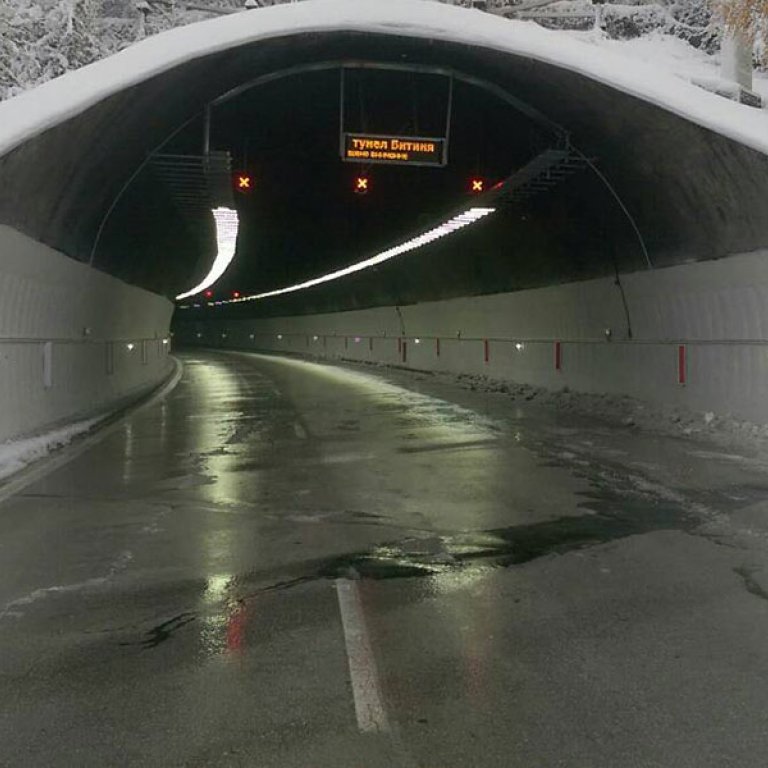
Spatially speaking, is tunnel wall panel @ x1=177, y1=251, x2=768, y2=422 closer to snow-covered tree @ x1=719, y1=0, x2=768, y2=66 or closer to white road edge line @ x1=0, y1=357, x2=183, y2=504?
snow-covered tree @ x1=719, y1=0, x2=768, y2=66

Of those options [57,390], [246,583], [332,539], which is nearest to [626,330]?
[57,390]

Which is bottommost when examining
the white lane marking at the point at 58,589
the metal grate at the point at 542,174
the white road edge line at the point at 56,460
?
the white lane marking at the point at 58,589

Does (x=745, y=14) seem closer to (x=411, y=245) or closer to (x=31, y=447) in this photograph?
(x=31, y=447)

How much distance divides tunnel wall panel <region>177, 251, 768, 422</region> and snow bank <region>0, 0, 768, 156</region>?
2637 millimetres

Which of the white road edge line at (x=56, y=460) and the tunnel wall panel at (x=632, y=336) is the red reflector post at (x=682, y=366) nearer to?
the tunnel wall panel at (x=632, y=336)

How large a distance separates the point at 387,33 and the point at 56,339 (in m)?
8.10

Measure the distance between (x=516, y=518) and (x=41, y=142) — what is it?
749 centimetres

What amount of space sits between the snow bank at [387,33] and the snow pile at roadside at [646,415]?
4.81 meters

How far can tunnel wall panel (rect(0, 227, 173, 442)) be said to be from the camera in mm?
13562

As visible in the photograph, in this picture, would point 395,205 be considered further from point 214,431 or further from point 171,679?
point 171,679

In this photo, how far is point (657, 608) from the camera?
626 cm

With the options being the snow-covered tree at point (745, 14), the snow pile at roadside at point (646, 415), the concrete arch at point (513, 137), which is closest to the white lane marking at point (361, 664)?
the concrete arch at point (513, 137)

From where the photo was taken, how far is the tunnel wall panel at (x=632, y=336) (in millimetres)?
14891

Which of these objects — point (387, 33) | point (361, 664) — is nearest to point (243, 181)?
point (387, 33)
